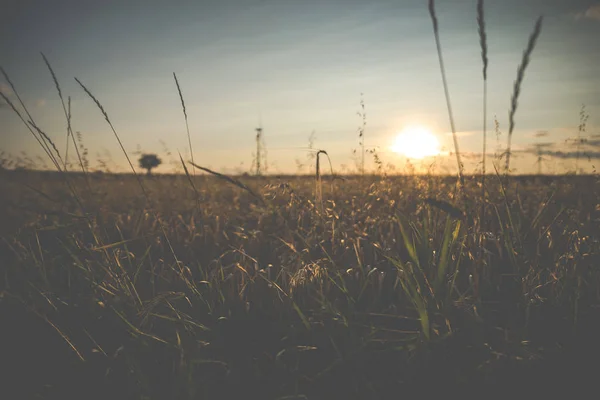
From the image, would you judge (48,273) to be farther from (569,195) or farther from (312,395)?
(569,195)

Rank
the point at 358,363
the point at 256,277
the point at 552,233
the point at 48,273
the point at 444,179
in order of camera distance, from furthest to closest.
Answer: the point at 444,179
the point at 552,233
the point at 48,273
the point at 256,277
the point at 358,363

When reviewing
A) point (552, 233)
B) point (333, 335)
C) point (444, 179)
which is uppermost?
point (444, 179)

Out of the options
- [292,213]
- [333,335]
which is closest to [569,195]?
[292,213]

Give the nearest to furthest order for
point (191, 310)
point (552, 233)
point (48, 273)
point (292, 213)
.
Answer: point (191, 310)
point (48, 273)
point (552, 233)
point (292, 213)

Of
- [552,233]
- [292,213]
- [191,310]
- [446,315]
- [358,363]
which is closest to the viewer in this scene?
[358,363]

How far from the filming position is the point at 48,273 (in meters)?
2.29

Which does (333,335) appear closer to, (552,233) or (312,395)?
(312,395)

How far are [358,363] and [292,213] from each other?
66.7 inches

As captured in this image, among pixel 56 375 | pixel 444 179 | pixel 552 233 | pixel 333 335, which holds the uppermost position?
pixel 444 179

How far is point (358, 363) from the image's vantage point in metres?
1.33

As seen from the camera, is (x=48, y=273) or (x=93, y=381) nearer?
(x=93, y=381)

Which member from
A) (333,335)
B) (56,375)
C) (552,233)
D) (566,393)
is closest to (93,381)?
(56,375)

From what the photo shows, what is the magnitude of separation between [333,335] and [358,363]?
0.17 meters

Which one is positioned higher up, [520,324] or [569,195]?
[569,195]
